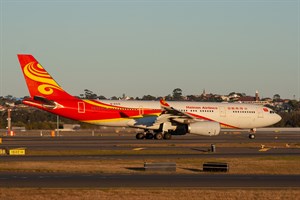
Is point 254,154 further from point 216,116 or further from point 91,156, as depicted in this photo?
point 216,116

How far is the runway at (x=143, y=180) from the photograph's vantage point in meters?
25.4

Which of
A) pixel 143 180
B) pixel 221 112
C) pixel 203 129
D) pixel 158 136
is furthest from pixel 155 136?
pixel 143 180

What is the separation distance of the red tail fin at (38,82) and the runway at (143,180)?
34.2 m

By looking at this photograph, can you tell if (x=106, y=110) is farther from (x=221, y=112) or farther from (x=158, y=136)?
(x=221, y=112)

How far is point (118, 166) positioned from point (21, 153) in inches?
435

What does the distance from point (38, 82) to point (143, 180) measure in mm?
38106

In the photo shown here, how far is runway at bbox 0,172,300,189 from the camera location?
25422 mm

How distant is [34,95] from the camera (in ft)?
208

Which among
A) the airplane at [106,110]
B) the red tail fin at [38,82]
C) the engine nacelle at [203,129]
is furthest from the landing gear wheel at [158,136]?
the red tail fin at [38,82]

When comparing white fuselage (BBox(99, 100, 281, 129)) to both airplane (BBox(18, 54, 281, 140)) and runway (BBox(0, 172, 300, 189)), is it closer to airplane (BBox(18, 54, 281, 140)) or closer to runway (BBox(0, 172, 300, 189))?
airplane (BBox(18, 54, 281, 140))

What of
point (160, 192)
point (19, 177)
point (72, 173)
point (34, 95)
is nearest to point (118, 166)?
point (72, 173)

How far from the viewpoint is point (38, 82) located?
209 feet

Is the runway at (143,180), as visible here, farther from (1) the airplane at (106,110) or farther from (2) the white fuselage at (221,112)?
(2) the white fuselage at (221,112)

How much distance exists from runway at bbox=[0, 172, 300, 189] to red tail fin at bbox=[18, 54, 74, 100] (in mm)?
34238
